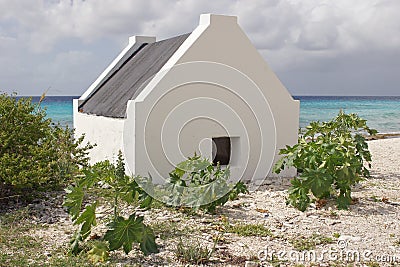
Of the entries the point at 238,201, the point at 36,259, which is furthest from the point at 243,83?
the point at 36,259

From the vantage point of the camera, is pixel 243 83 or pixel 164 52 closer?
pixel 243 83

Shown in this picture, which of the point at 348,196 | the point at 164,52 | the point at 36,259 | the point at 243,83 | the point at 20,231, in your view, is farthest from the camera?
the point at 164,52

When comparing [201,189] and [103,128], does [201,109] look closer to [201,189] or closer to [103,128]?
[103,128]

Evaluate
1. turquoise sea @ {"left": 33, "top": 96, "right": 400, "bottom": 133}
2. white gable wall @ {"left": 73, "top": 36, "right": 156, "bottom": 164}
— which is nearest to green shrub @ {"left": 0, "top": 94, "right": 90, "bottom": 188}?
white gable wall @ {"left": 73, "top": 36, "right": 156, "bottom": 164}

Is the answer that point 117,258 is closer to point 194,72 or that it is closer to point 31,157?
point 31,157

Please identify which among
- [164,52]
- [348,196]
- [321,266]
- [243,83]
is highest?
[164,52]

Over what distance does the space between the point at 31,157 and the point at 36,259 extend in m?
3.11

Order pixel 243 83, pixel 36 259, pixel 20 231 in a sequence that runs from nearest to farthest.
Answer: pixel 36 259
pixel 20 231
pixel 243 83

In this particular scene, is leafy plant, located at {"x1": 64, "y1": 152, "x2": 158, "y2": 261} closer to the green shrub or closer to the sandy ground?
the sandy ground

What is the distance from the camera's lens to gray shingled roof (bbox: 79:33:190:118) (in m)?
11.1

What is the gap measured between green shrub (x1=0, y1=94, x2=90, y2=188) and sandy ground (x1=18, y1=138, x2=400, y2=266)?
0.92 m

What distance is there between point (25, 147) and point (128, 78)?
174 inches

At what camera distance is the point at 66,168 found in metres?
10.2

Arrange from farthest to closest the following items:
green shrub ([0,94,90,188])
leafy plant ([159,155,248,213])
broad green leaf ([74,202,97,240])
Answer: green shrub ([0,94,90,188]) → leafy plant ([159,155,248,213]) → broad green leaf ([74,202,97,240])
